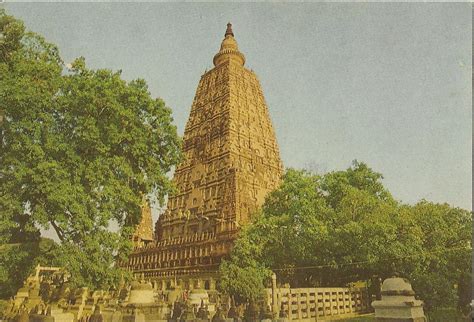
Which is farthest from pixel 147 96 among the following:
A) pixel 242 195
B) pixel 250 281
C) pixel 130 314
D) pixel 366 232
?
pixel 242 195

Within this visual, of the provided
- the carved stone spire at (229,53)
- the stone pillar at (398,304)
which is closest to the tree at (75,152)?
the stone pillar at (398,304)

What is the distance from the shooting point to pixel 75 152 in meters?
16.0

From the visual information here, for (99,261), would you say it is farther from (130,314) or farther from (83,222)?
(130,314)

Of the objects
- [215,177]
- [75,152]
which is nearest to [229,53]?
[215,177]

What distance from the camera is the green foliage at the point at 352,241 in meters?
19.7

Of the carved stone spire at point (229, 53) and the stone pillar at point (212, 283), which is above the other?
the carved stone spire at point (229, 53)

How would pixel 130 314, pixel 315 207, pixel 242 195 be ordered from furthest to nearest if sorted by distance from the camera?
1. pixel 242 195
2. pixel 315 207
3. pixel 130 314

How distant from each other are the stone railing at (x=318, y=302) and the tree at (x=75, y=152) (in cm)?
803

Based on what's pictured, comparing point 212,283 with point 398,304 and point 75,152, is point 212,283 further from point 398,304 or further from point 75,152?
point 398,304

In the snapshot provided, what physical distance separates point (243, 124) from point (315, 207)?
95.2ft

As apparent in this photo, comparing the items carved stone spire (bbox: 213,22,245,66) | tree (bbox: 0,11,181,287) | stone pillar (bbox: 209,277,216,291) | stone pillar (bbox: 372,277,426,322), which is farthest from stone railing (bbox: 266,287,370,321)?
carved stone spire (bbox: 213,22,245,66)

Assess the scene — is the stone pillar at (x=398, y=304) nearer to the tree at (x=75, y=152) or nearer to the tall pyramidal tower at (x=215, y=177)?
the tree at (x=75, y=152)

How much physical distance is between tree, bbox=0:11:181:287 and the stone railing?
8.03 m

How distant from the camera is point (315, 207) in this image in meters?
26.5
